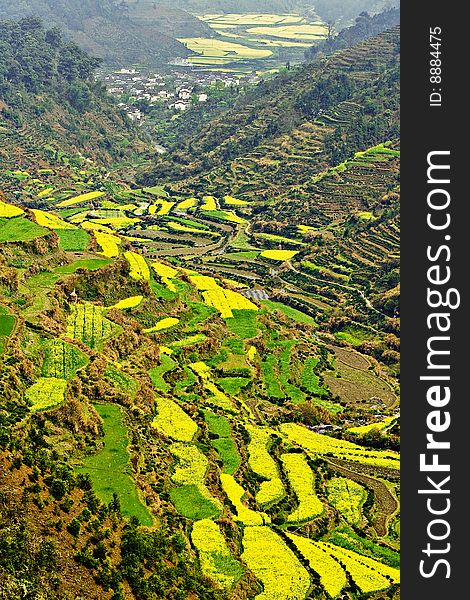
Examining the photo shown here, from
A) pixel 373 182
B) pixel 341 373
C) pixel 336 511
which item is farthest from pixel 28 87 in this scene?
pixel 336 511

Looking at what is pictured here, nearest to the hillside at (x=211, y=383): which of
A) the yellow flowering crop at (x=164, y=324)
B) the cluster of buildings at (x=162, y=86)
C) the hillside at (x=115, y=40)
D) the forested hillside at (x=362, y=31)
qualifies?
the yellow flowering crop at (x=164, y=324)

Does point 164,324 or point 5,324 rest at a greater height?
point 164,324

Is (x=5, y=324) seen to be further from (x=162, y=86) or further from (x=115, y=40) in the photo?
(x=115, y=40)

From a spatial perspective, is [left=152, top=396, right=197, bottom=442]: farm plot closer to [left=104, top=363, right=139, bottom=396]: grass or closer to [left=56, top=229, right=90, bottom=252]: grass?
[left=104, top=363, right=139, bottom=396]: grass

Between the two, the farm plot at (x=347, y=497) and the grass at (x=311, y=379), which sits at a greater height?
the grass at (x=311, y=379)

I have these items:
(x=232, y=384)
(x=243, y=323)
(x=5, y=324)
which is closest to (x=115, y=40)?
(x=243, y=323)

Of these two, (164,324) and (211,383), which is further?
(164,324)

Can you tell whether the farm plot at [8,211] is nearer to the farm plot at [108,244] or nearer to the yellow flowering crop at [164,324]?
the farm plot at [108,244]

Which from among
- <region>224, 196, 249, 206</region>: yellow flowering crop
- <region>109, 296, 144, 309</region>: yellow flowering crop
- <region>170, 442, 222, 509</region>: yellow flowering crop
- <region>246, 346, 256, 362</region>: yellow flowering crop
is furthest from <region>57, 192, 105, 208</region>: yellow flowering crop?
<region>170, 442, 222, 509</region>: yellow flowering crop
